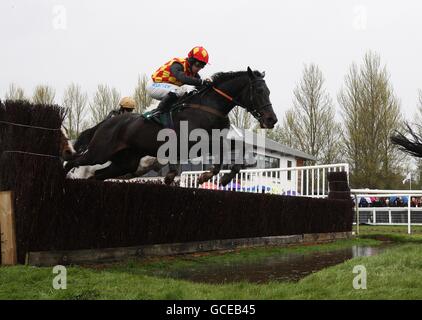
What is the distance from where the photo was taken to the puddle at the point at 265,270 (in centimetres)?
584

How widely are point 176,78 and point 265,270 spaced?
3.16 m

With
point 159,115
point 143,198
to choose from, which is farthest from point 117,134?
point 143,198

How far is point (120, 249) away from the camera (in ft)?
22.8

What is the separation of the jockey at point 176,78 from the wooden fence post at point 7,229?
2756mm

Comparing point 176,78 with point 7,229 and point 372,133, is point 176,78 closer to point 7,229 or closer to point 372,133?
point 7,229

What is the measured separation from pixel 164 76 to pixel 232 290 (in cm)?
461

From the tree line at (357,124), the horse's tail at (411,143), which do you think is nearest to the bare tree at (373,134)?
the tree line at (357,124)

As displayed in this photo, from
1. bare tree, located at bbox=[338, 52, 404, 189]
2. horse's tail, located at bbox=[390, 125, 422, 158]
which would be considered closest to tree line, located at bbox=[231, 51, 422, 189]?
bare tree, located at bbox=[338, 52, 404, 189]

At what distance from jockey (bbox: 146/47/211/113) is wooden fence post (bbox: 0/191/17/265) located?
2756mm

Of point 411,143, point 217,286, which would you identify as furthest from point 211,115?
point 411,143

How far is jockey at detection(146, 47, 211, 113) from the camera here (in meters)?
7.87

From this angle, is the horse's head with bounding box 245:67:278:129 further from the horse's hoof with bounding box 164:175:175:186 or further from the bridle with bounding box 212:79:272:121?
the horse's hoof with bounding box 164:175:175:186

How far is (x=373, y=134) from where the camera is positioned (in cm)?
3203
